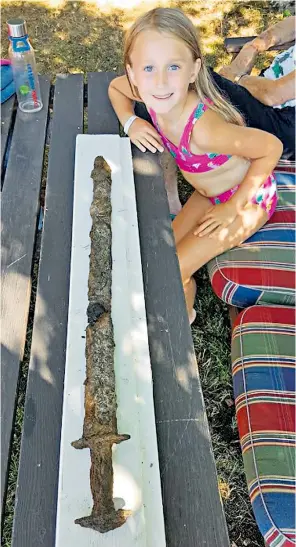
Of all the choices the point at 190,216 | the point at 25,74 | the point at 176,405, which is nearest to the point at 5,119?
the point at 25,74

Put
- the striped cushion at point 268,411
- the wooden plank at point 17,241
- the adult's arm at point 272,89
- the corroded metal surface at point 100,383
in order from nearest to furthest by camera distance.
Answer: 1. the corroded metal surface at point 100,383
2. the wooden plank at point 17,241
3. the striped cushion at point 268,411
4. the adult's arm at point 272,89

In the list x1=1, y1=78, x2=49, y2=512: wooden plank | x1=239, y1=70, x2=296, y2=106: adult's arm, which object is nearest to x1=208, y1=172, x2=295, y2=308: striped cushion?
x1=239, y1=70, x2=296, y2=106: adult's arm

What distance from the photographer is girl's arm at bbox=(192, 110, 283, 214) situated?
6.52 ft

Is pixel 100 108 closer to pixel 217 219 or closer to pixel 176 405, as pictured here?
pixel 217 219

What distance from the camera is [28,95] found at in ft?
7.75

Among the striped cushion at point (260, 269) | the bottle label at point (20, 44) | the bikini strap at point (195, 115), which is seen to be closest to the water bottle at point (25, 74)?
the bottle label at point (20, 44)

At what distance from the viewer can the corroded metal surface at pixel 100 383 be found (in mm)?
1136

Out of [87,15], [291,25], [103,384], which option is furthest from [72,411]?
[87,15]

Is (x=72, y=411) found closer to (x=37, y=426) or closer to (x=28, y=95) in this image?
(x=37, y=426)

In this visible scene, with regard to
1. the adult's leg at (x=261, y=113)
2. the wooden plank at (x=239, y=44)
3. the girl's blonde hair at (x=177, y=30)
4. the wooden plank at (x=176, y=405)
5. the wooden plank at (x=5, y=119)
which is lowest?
the wooden plank at (x=176, y=405)

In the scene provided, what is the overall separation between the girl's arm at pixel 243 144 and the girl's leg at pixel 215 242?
16 cm

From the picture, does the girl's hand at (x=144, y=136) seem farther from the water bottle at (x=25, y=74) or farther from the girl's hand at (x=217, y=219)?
the water bottle at (x=25, y=74)

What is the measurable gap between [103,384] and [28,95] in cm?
163

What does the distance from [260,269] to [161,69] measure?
99 centimetres
